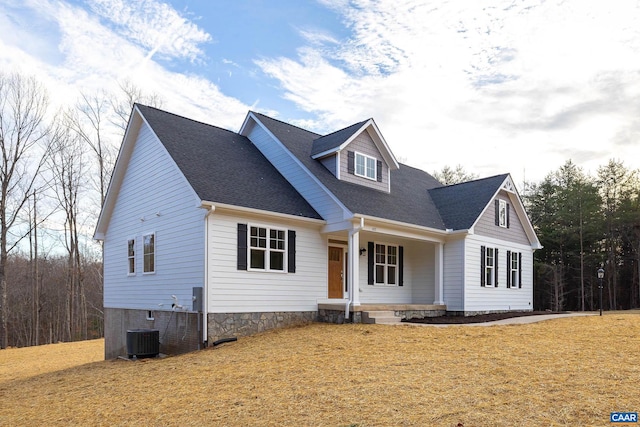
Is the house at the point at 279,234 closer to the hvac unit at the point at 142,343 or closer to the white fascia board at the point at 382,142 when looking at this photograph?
the white fascia board at the point at 382,142

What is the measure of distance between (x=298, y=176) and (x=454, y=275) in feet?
20.4

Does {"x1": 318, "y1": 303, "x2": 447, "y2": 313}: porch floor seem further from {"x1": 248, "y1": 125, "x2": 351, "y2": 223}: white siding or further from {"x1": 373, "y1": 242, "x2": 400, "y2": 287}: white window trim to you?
{"x1": 248, "y1": 125, "x2": 351, "y2": 223}: white siding

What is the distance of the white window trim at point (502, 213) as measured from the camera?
58.1ft

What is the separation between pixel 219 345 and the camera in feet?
35.5

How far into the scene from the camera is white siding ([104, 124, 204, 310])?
1164 cm

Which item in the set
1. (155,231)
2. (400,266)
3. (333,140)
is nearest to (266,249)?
(155,231)

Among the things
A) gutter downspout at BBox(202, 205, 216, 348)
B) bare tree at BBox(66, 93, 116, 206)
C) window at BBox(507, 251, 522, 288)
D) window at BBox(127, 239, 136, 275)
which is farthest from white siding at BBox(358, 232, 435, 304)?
bare tree at BBox(66, 93, 116, 206)

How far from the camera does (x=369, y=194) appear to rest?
15.2 metres

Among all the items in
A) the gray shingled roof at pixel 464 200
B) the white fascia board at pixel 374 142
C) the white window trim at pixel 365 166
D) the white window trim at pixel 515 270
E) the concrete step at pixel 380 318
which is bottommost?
the concrete step at pixel 380 318

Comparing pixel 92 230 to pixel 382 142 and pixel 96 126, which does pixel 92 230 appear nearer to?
pixel 96 126

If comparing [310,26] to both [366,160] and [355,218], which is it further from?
[355,218]

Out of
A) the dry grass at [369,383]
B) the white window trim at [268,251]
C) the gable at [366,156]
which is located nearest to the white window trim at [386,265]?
the gable at [366,156]

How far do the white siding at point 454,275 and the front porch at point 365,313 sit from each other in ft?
5.31

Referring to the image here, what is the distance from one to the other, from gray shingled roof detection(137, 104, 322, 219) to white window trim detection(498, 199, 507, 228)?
8.03 m
